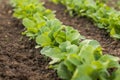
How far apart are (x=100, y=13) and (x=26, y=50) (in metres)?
1.69

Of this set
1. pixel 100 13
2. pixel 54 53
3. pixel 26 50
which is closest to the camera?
pixel 54 53

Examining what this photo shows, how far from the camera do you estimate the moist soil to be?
3.37 meters

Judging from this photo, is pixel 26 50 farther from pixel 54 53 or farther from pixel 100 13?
pixel 100 13

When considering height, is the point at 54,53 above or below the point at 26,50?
above

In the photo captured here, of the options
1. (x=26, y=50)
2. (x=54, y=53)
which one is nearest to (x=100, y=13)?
(x=26, y=50)

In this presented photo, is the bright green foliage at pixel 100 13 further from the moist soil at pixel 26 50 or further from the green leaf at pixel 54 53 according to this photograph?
the green leaf at pixel 54 53

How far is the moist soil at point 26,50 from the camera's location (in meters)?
3.37

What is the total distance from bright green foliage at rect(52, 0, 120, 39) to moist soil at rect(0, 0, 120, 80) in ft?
0.42

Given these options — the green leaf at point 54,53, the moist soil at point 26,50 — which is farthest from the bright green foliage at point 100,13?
the green leaf at point 54,53

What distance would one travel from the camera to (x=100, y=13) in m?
5.55

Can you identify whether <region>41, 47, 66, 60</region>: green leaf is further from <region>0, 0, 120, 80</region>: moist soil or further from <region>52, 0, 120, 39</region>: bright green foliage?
<region>52, 0, 120, 39</region>: bright green foliage

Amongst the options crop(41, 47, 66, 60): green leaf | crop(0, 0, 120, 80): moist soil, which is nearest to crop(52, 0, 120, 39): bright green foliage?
crop(0, 0, 120, 80): moist soil

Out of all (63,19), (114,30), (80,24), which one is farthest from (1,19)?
(114,30)

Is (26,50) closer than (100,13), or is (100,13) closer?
(26,50)
